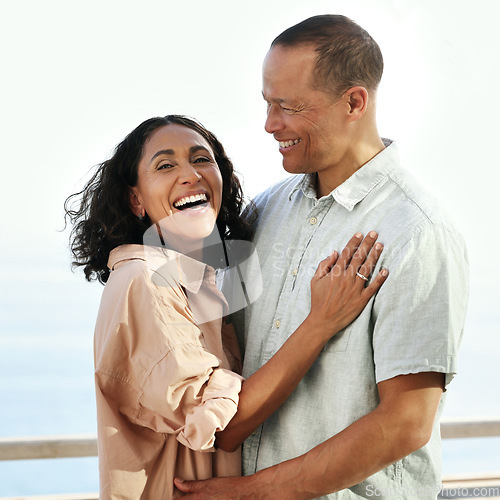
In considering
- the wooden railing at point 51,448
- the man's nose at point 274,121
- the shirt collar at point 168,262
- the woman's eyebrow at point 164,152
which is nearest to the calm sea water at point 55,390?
the wooden railing at point 51,448

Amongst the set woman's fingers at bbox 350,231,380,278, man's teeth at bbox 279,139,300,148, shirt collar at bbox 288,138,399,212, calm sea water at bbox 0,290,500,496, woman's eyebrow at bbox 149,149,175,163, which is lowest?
calm sea water at bbox 0,290,500,496

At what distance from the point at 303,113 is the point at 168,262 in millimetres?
449

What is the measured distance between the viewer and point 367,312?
129cm

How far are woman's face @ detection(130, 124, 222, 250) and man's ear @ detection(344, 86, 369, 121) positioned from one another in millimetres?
348

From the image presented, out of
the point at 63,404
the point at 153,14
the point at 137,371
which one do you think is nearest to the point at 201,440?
the point at 137,371

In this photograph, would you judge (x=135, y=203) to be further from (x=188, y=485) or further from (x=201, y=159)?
(x=188, y=485)

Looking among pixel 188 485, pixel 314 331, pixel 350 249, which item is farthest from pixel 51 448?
pixel 350 249

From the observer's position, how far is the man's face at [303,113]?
146 centimetres

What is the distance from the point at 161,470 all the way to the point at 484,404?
7.48 m

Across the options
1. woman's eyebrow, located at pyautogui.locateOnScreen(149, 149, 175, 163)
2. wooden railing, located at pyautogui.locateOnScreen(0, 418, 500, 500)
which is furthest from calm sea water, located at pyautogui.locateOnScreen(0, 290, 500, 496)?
woman's eyebrow, located at pyautogui.locateOnScreen(149, 149, 175, 163)

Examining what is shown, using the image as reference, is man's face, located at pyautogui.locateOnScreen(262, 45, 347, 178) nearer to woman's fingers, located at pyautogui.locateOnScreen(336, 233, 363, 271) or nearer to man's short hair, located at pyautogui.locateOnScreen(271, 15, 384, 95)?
man's short hair, located at pyautogui.locateOnScreen(271, 15, 384, 95)

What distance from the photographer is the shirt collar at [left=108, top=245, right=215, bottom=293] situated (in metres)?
1.45

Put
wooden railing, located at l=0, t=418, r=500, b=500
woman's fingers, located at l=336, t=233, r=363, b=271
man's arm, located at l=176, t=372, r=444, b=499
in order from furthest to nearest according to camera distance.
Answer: wooden railing, located at l=0, t=418, r=500, b=500 < woman's fingers, located at l=336, t=233, r=363, b=271 < man's arm, located at l=176, t=372, r=444, b=499

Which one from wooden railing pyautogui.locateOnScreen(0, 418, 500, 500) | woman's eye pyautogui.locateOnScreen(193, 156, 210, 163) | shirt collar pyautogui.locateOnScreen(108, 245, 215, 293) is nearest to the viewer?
shirt collar pyautogui.locateOnScreen(108, 245, 215, 293)
